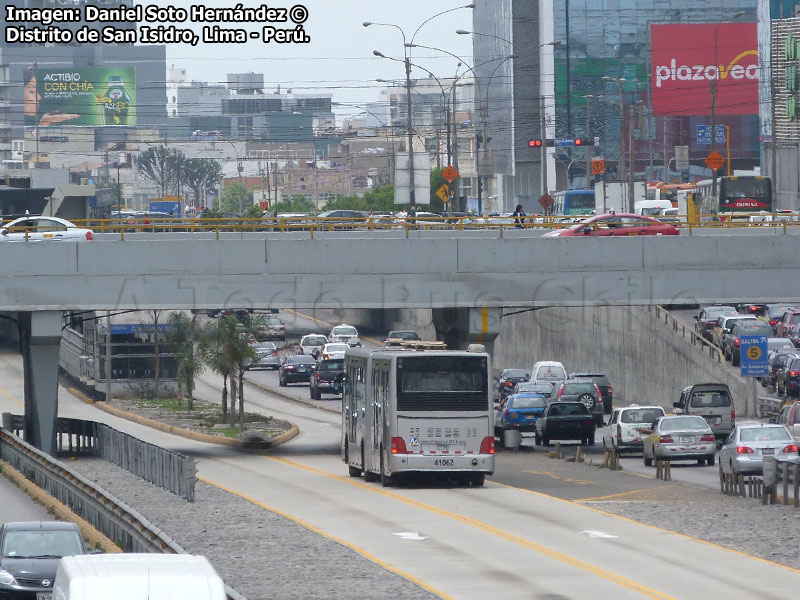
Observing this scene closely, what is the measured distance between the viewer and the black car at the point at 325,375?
71.0 meters

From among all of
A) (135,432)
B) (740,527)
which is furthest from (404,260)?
(740,527)

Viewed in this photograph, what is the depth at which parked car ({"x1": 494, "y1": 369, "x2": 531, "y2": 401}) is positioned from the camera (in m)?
63.8

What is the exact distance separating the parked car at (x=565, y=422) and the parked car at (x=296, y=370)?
33.0 meters

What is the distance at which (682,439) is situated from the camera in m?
37.4

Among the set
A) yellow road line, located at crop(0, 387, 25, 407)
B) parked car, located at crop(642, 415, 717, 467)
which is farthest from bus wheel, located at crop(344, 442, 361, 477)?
yellow road line, located at crop(0, 387, 25, 407)

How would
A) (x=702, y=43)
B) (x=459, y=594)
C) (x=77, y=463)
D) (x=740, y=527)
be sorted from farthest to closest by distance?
(x=702, y=43), (x=77, y=463), (x=740, y=527), (x=459, y=594)

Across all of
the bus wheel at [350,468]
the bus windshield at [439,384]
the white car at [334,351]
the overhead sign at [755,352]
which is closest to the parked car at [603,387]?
the overhead sign at [755,352]

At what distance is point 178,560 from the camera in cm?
1138

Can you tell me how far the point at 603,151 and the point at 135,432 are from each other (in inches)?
3371

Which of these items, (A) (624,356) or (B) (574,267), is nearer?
(B) (574,267)

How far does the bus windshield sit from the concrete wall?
85.1ft

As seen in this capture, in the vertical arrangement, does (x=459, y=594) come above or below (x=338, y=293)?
below

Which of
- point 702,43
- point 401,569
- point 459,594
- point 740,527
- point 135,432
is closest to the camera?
point 459,594

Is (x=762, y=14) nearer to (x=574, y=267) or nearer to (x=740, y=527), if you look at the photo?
(x=574, y=267)
